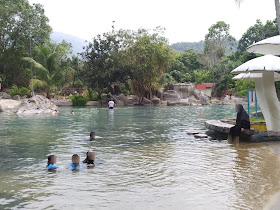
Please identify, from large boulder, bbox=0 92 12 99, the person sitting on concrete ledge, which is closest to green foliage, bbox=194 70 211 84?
large boulder, bbox=0 92 12 99

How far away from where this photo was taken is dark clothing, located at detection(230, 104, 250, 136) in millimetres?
11359

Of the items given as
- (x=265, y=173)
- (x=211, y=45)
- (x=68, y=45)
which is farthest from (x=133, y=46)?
(x=265, y=173)

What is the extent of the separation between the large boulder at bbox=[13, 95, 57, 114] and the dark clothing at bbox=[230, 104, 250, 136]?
21.6m

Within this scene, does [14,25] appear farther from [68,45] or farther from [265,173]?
[265,173]

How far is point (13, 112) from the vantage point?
99.7ft

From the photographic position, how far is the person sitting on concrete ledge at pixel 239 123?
11359 mm

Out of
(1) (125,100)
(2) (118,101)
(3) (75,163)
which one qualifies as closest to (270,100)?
(3) (75,163)

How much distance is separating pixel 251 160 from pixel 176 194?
3.72 meters

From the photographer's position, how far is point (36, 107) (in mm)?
31156

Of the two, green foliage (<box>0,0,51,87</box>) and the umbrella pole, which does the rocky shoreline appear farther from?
the umbrella pole

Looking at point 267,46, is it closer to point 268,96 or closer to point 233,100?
point 268,96

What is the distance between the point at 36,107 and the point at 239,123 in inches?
917

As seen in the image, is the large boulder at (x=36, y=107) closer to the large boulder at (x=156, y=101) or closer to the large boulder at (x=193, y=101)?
the large boulder at (x=156, y=101)

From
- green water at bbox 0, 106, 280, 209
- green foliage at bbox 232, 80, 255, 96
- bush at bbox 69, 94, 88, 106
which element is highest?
green foliage at bbox 232, 80, 255, 96
